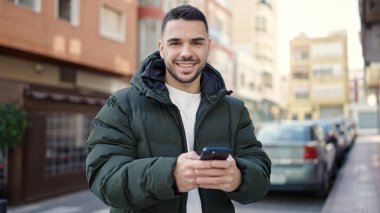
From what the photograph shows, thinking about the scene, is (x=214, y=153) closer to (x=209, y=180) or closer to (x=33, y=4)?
(x=209, y=180)

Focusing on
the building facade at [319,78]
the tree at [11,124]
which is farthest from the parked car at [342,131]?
the building facade at [319,78]

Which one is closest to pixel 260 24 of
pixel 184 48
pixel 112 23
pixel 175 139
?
pixel 112 23

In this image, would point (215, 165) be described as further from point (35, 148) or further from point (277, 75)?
point (277, 75)

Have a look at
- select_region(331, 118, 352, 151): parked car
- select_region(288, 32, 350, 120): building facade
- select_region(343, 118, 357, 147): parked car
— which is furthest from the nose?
select_region(288, 32, 350, 120): building facade

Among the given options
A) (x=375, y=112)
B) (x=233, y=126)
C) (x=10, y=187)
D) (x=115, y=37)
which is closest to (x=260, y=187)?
(x=233, y=126)

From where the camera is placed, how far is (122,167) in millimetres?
1573

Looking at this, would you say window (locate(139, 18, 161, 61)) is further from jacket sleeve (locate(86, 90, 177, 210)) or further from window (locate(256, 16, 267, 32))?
window (locate(256, 16, 267, 32))

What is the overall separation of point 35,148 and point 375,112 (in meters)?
54.6

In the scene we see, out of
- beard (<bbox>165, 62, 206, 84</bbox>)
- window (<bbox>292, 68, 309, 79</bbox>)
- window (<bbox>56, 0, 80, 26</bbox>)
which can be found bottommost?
beard (<bbox>165, 62, 206, 84</bbox>)

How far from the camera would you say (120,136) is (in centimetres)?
169

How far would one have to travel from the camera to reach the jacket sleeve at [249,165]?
1.62 meters

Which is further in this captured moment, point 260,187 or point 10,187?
point 10,187

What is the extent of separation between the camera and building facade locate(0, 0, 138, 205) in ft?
30.9

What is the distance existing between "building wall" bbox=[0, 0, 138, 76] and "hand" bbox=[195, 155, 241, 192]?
9.72m
